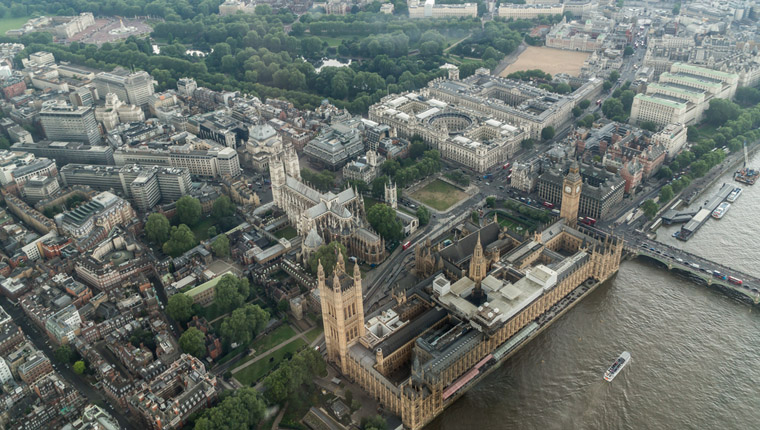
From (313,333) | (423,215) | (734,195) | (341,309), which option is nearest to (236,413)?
(341,309)

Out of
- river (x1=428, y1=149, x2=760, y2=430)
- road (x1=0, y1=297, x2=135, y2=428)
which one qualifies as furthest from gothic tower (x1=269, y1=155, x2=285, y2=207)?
river (x1=428, y1=149, x2=760, y2=430)

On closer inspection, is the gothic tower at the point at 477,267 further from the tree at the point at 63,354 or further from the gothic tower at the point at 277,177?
the tree at the point at 63,354


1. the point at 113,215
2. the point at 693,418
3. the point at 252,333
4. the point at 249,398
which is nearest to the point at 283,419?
the point at 249,398

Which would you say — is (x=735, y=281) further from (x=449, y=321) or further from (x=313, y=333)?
(x=313, y=333)

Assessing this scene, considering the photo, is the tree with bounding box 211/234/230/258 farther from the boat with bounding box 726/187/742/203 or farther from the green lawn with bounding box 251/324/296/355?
the boat with bounding box 726/187/742/203

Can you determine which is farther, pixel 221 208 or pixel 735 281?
pixel 221 208

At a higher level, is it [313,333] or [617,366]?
[313,333]

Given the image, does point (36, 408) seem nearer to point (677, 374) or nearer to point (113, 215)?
point (113, 215)
